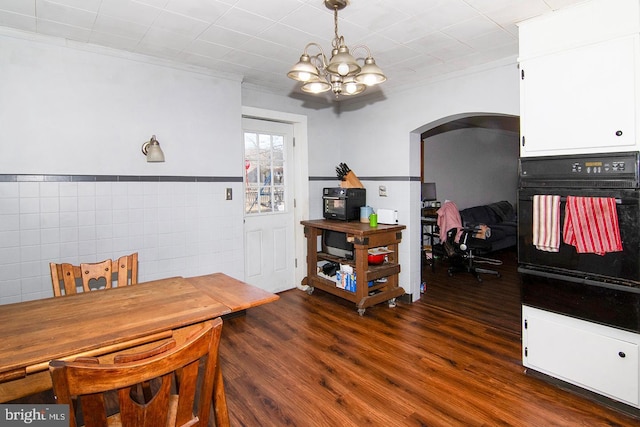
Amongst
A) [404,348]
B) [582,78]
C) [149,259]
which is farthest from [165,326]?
[582,78]

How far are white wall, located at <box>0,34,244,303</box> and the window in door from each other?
412mm

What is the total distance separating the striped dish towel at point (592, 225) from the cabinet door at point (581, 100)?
0.33m

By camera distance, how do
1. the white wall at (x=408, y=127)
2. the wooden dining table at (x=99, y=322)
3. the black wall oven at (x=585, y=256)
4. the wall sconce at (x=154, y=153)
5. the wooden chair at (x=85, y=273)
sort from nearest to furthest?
1. the wooden dining table at (x=99, y=322)
2. the black wall oven at (x=585, y=256)
3. the wooden chair at (x=85, y=273)
4. the wall sconce at (x=154, y=153)
5. the white wall at (x=408, y=127)

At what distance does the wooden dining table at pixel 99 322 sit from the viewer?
132 cm

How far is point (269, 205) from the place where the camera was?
14.1ft

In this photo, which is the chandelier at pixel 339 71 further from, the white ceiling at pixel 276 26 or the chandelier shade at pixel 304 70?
the white ceiling at pixel 276 26

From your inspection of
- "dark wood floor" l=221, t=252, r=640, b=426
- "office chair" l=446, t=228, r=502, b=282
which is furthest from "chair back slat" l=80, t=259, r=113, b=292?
"office chair" l=446, t=228, r=502, b=282

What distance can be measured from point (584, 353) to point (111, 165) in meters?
3.71

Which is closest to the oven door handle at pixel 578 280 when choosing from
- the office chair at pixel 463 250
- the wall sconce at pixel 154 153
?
the office chair at pixel 463 250

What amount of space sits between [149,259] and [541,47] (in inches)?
136

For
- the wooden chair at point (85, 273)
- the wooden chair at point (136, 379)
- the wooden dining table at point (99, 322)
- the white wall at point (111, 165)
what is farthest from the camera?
the white wall at point (111, 165)

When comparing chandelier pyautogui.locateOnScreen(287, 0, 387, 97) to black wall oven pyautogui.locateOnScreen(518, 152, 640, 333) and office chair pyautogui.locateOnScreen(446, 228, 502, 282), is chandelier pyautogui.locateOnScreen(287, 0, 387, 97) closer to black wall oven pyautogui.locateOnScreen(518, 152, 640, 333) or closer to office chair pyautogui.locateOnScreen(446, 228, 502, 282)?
black wall oven pyautogui.locateOnScreen(518, 152, 640, 333)

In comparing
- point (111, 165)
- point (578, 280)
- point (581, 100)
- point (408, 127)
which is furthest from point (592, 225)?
point (111, 165)

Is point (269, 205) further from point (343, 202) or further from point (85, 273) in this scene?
point (85, 273)
